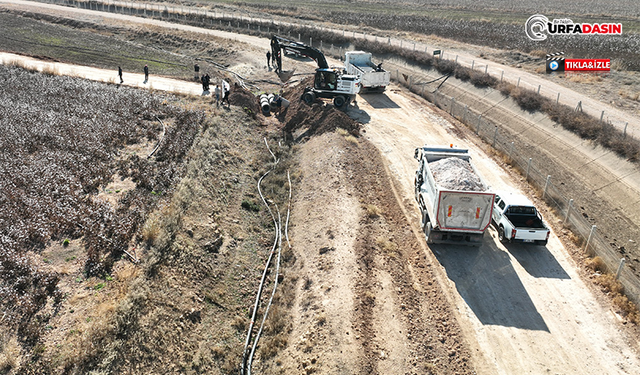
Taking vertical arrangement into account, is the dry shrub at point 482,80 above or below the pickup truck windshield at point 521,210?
above

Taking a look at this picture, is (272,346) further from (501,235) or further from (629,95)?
(629,95)

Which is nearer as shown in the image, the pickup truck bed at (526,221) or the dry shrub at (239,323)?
the dry shrub at (239,323)

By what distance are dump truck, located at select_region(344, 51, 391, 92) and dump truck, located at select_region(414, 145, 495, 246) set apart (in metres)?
19.3

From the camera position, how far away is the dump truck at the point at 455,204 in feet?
57.9

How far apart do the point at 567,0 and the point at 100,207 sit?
143842 millimetres

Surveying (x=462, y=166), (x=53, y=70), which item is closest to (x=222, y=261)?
(x=462, y=166)

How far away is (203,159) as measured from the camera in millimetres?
24734

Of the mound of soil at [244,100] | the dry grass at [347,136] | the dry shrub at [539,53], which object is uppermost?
the dry shrub at [539,53]

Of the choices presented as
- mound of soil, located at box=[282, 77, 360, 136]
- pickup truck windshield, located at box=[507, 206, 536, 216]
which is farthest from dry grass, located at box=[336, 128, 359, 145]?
pickup truck windshield, located at box=[507, 206, 536, 216]

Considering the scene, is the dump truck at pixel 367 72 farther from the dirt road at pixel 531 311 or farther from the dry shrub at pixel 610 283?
the dry shrub at pixel 610 283

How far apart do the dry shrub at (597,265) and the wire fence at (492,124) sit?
22 cm

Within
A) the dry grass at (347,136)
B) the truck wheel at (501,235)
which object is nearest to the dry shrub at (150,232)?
the dry grass at (347,136)

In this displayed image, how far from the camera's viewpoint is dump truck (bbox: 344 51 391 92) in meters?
38.2

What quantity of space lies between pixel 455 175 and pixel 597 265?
684 centimetres
